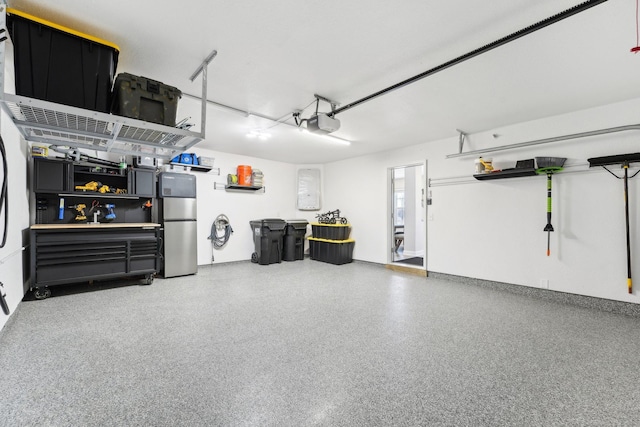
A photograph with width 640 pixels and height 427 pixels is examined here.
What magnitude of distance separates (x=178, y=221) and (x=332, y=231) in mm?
3287

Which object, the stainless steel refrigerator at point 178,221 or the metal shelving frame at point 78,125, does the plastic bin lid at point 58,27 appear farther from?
the stainless steel refrigerator at point 178,221

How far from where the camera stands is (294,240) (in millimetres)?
6879

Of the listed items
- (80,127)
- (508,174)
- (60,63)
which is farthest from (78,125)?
(508,174)

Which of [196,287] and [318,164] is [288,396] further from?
[318,164]

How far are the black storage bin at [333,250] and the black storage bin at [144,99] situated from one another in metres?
4.51

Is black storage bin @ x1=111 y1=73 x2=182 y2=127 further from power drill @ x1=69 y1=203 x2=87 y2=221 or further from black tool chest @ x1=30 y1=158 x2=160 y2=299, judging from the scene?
power drill @ x1=69 y1=203 x2=87 y2=221

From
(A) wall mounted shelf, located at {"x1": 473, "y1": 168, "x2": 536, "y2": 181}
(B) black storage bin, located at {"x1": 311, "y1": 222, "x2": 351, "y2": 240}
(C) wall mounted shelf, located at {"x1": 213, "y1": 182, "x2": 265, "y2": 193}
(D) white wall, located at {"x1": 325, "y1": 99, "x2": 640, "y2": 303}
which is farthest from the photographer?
(B) black storage bin, located at {"x1": 311, "y1": 222, "x2": 351, "y2": 240}

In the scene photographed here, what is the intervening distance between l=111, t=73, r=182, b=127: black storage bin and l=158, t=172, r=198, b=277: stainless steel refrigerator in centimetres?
272

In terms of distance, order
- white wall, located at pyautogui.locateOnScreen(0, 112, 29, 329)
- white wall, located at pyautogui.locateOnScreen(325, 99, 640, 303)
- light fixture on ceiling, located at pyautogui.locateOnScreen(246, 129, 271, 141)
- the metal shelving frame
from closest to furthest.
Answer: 1. the metal shelving frame
2. white wall, located at pyautogui.locateOnScreen(0, 112, 29, 329)
3. white wall, located at pyautogui.locateOnScreen(325, 99, 640, 303)
4. light fixture on ceiling, located at pyautogui.locateOnScreen(246, 129, 271, 141)

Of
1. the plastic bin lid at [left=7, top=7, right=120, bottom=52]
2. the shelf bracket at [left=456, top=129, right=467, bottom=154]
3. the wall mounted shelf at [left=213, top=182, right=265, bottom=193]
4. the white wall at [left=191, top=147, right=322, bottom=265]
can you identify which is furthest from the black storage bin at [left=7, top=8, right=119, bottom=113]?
the shelf bracket at [left=456, top=129, right=467, bottom=154]

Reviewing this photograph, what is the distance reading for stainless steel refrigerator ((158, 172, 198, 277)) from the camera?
16.2 ft

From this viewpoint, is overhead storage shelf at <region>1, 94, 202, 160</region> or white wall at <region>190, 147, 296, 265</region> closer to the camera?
overhead storage shelf at <region>1, 94, 202, 160</region>

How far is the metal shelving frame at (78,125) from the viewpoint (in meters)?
1.97

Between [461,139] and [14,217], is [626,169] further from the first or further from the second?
[14,217]
